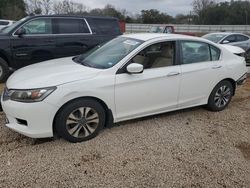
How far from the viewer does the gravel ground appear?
311cm

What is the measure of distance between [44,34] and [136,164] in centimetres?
498

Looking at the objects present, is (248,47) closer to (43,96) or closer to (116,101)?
(116,101)

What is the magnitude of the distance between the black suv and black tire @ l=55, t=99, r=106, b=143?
3.83m

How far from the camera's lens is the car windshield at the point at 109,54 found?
164 inches

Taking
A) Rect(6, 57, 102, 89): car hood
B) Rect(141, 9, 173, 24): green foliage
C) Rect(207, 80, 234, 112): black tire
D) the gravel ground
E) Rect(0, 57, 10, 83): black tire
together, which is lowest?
the gravel ground

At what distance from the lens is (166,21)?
56875 mm

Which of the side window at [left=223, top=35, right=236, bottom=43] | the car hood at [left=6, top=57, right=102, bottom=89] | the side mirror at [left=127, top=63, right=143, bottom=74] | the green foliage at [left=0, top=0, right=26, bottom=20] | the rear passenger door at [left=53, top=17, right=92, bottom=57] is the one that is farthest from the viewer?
the green foliage at [left=0, top=0, right=26, bottom=20]

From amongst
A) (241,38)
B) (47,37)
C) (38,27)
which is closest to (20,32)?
(38,27)

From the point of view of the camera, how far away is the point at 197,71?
468cm

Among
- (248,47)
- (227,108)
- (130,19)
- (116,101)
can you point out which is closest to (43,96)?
(116,101)

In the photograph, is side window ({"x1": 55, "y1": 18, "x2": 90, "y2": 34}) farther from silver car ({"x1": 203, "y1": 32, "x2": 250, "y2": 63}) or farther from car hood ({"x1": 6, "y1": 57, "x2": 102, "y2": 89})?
silver car ({"x1": 203, "y1": 32, "x2": 250, "y2": 63})

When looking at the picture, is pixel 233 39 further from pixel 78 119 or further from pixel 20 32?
pixel 78 119

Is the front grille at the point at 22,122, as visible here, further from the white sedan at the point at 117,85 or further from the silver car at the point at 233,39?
the silver car at the point at 233,39

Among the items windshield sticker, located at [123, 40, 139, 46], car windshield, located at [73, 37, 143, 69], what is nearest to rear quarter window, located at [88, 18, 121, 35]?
car windshield, located at [73, 37, 143, 69]
